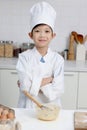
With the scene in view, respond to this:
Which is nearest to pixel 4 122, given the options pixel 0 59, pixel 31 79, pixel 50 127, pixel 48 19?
pixel 50 127

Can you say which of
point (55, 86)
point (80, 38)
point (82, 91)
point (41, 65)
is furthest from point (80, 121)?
point (80, 38)

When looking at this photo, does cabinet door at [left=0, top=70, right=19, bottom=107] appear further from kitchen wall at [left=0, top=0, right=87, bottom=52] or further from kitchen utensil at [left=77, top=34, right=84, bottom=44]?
kitchen utensil at [left=77, top=34, right=84, bottom=44]

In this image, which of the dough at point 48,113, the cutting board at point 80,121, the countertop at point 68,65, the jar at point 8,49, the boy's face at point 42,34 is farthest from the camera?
the jar at point 8,49

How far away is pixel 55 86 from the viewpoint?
6.18 feet

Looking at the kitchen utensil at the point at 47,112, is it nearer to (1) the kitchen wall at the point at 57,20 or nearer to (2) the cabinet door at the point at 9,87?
(2) the cabinet door at the point at 9,87

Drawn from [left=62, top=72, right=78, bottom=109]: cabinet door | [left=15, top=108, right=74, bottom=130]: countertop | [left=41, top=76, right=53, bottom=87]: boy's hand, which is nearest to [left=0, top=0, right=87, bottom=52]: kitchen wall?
[left=62, top=72, right=78, bottom=109]: cabinet door

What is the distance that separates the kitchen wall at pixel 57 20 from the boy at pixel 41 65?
1358mm

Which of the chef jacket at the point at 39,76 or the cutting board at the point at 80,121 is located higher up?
the chef jacket at the point at 39,76

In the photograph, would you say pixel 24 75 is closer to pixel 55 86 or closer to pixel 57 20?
pixel 55 86

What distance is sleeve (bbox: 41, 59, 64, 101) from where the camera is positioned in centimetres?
185

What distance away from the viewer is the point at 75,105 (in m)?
2.87

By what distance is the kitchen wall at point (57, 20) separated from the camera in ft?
10.7

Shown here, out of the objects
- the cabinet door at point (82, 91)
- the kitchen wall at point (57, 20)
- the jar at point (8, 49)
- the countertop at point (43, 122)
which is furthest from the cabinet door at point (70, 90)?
the countertop at point (43, 122)

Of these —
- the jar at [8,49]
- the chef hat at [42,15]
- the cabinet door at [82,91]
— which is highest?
the chef hat at [42,15]
